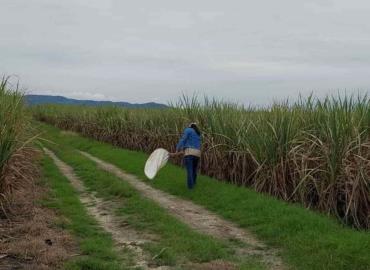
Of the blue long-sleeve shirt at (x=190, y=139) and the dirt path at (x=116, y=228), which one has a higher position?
the blue long-sleeve shirt at (x=190, y=139)

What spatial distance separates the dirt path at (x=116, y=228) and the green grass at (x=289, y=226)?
1907 mm

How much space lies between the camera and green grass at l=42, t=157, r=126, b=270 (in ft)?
21.6

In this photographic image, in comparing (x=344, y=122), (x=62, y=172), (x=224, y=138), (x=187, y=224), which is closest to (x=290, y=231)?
(x=187, y=224)

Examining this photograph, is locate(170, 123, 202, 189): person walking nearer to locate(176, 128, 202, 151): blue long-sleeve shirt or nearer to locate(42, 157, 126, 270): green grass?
locate(176, 128, 202, 151): blue long-sleeve shirt

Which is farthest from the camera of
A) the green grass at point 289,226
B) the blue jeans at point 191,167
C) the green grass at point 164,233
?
the blue jeans at point 191,167

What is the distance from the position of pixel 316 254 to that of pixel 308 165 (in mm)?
3728

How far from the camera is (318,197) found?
33.6ft

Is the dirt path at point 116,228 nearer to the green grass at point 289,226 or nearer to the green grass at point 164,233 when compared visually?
the green grass at point 164,233

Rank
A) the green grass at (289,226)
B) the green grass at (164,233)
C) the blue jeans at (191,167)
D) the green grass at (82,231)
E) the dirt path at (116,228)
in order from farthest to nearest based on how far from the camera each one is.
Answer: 1. the blue jeans at (191,167)
2. the dirt path at (116,228)
3. the green grass at (164,233)
4. the green grass at (289,226)
5. the green grass at (82,231)

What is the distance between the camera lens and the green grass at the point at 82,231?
658cm

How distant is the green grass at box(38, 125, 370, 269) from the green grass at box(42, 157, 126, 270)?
95.3 inches

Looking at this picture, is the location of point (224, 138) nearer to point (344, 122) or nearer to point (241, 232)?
point (344, 122)

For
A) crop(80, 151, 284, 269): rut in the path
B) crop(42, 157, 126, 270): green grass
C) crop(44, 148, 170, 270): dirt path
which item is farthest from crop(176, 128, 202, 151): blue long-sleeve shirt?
crop(42, 157, 126, 270): green grass

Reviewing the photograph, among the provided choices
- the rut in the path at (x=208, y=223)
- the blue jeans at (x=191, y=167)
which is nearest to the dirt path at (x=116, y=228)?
the rut in the path at (x=208, y=223)
